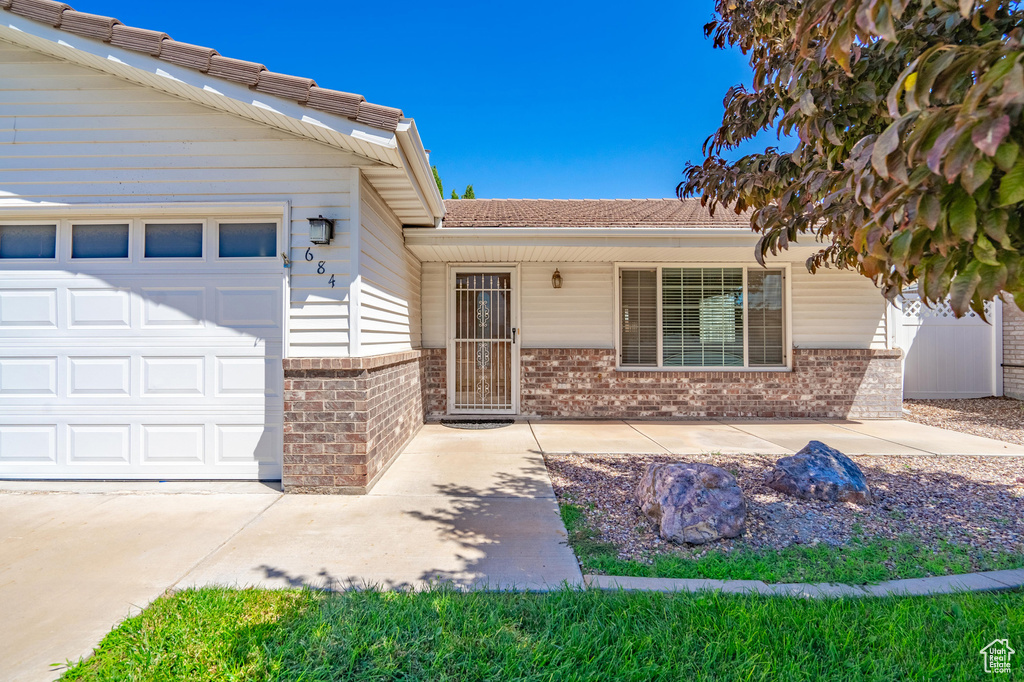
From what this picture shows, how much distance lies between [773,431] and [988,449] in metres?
2.29

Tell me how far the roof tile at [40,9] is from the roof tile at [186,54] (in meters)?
0.99

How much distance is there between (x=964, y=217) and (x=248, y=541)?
160 inches

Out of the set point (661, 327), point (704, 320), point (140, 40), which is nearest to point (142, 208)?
point (140, 40)

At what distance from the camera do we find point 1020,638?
216cm

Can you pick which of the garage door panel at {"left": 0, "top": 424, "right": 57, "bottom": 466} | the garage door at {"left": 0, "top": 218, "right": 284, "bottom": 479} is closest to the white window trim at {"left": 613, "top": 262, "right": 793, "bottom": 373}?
the garage door at {"left": 0, "top": 218, "right": 284, "bottom": 479}

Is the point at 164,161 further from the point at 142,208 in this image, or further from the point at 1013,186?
the point at 1013,186

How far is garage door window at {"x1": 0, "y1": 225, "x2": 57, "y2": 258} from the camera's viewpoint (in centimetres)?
438

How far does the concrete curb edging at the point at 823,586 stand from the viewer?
2570 mm

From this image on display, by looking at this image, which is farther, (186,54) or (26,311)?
(26,311)

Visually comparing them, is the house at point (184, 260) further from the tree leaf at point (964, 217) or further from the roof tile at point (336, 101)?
the tree leaf at point (964, 217)

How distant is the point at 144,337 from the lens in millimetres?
4348

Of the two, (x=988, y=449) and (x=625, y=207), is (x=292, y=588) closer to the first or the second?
(x=988, y=449)

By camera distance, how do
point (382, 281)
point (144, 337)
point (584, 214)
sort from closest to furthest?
point (144, 337), point (382, 281), point (584, 214)

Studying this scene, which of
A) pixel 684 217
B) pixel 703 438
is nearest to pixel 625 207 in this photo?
pixel 684 217
